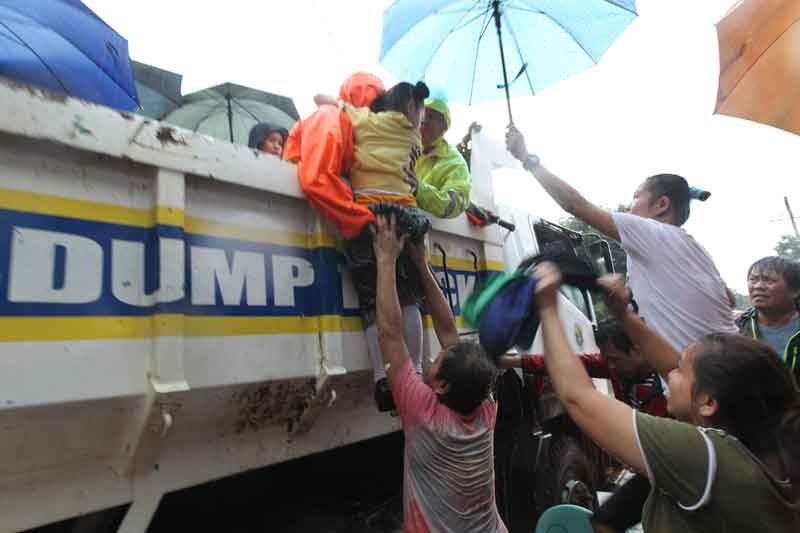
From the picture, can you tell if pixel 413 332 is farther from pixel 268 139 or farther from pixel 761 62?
pixel 761 62

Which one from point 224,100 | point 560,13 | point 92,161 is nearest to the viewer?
point 92,161

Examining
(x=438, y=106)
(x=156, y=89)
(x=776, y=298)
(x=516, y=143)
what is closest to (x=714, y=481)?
(x=516, y=143)

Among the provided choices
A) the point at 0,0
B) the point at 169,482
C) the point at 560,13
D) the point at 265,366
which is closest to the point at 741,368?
the point at 265,366

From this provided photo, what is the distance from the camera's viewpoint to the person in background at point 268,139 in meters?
3.11

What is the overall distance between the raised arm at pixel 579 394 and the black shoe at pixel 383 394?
73 cm

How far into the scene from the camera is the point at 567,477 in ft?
10.4

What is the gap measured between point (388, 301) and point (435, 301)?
38 cm

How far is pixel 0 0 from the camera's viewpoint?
6.98ft

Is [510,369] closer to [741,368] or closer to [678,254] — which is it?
[678,254]

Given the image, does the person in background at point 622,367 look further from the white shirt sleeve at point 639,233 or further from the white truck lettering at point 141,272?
the white truck lettering at point 141,272

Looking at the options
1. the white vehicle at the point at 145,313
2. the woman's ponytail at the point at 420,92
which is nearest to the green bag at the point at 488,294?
the white vehicle at the point at 145,313

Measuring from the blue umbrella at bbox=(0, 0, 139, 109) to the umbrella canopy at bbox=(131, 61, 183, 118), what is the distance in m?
2.19

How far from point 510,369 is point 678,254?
116cm

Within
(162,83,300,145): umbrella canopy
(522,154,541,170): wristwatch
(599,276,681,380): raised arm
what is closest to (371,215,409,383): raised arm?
(599,276,681,380): raised arm
